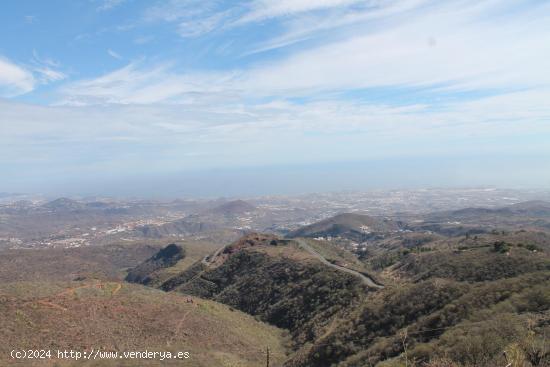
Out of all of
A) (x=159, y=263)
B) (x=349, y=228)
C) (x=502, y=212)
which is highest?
(x=502, y=212)

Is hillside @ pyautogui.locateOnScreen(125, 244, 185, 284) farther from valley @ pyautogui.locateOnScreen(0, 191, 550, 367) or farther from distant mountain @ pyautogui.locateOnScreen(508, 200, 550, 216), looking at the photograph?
distant mountain @ pyautogui.locateOnScreen(508, 200, 550, 216)

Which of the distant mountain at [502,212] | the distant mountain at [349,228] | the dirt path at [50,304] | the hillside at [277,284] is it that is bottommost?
the distant mountain at [349,228]

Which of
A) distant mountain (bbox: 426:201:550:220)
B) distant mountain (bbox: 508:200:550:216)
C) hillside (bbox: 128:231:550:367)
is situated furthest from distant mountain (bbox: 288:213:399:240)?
hillside (bbox: 128:231:550:367)

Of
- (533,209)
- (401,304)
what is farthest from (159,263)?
(533,209)

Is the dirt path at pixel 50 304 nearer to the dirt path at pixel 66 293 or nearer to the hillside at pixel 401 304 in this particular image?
the dirt path at pixel 66 293

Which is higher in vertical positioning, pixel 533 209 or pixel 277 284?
pixel 277 284

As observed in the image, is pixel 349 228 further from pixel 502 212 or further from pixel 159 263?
pixel 159 263

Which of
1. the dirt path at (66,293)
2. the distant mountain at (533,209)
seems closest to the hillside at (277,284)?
the dirt path at (66,293)

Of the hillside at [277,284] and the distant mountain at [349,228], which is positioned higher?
the hillside at [277,284]
